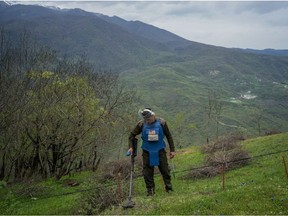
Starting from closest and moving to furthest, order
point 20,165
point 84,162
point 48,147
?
point 48,147
point 20,165
point 84,162

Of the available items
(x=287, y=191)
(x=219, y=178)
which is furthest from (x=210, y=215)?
(x=219, y=178)

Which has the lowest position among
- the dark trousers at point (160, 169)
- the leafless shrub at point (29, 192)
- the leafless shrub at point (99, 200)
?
the leafless shrub at point (29, 192)

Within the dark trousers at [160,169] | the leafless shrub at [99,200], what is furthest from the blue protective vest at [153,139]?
the leafless shrub at [99,200]

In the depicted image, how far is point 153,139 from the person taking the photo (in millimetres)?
10750

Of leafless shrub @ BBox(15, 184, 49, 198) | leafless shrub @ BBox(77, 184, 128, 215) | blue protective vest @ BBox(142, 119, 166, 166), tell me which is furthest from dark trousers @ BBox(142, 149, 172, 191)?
leafless shrub @ BBox(15, 184, 49, 198)

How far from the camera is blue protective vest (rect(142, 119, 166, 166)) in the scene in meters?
10.8

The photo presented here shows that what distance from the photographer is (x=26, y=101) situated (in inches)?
885

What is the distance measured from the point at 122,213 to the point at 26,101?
1534cm

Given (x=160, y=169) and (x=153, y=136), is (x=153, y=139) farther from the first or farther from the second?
(x=160, y=169)

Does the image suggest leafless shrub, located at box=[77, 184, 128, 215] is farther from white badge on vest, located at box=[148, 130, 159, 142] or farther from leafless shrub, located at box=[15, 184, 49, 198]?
leafless shrub, located at box=[15, 184, 49, 198]

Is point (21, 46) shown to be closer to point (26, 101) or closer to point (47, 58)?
point (47, 58)

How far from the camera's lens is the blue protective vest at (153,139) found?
35.3 ft

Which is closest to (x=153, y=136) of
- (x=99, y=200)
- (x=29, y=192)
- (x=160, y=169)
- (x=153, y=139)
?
(x=153, y=139)

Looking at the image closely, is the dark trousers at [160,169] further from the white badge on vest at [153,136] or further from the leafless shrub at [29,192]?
the leafless shrub at [29,192]
